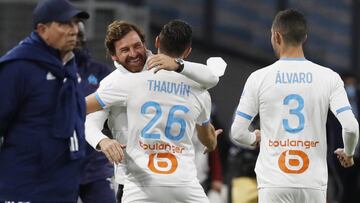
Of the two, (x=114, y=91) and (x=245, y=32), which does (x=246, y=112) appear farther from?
(x=245, y=32)

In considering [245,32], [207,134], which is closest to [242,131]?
[207,134]

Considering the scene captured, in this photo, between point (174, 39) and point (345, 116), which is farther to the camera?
point (345, 116)

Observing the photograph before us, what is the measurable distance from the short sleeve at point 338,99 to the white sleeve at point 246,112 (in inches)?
20.1

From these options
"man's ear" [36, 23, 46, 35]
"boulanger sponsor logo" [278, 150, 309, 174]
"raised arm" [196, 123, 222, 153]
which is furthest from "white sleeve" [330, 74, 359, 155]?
"man's ear" [36, 23, 46, 35]

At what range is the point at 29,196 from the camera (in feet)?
24.0

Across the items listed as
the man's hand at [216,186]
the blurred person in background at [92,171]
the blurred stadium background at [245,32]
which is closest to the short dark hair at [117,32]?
the blurred person in background at [92,171]

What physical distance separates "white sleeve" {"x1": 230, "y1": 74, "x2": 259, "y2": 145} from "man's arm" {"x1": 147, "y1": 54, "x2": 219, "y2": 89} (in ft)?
1.28

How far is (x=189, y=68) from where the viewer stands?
319 inches

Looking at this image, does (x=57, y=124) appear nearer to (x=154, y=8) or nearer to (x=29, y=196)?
(x=29, y=196)

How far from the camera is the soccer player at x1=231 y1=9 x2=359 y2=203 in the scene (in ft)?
28.3

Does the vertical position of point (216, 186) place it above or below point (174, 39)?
below

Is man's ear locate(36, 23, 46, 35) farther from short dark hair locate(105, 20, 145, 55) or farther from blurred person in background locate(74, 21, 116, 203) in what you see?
blurred person in background locate(74, 21, 116, 203)

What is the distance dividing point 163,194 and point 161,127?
0.42m

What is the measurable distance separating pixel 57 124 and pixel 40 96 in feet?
0.61
